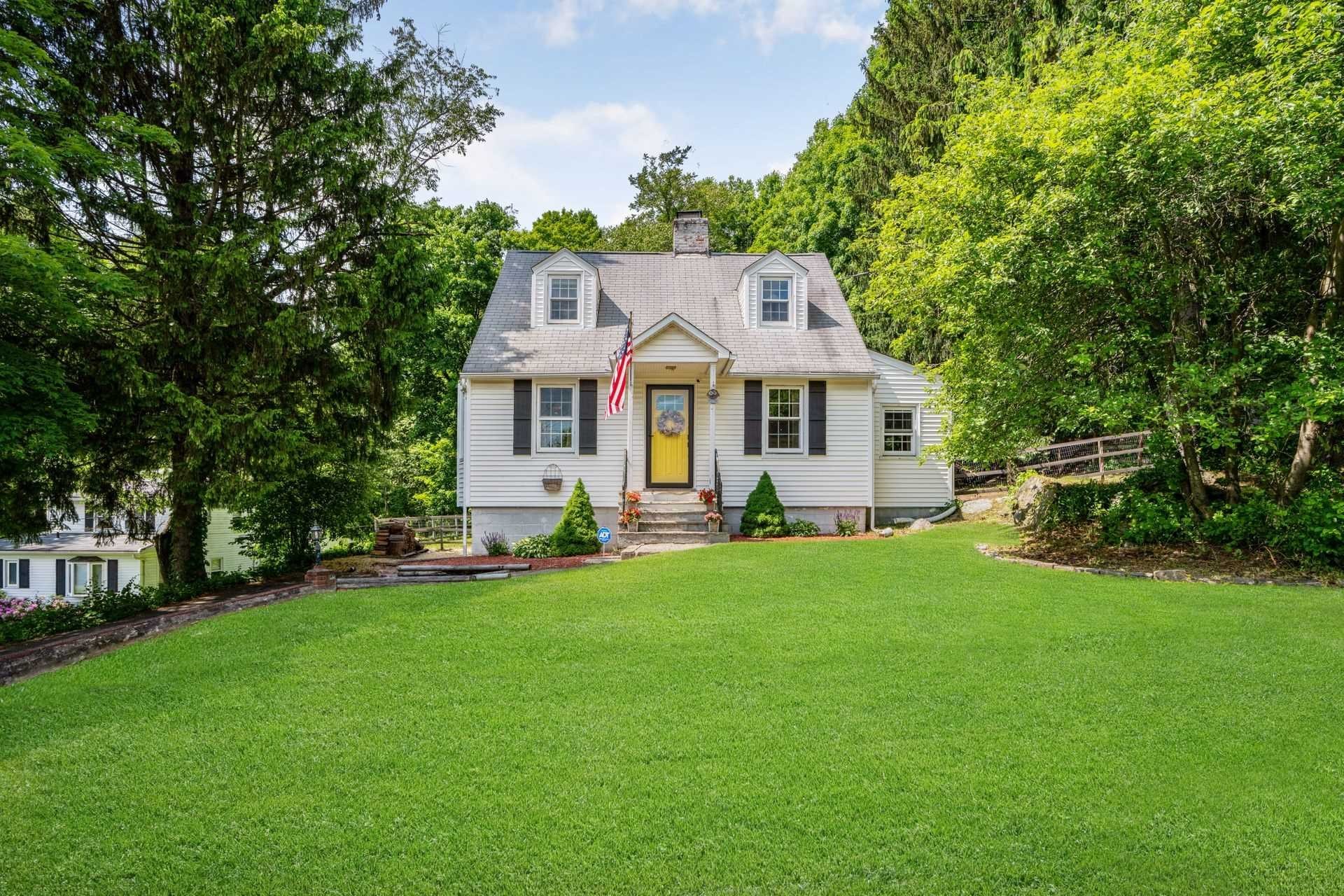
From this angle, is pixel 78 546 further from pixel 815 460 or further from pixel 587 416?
pixel 815 460

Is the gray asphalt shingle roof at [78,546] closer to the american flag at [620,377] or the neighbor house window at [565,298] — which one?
the neighbor house window at [565,298]

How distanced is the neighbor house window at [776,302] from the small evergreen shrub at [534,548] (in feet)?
22.7

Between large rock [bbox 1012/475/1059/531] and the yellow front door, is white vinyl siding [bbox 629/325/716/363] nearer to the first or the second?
the yellow front door

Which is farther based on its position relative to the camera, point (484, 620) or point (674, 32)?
point (674, 32)

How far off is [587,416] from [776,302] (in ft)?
16.6

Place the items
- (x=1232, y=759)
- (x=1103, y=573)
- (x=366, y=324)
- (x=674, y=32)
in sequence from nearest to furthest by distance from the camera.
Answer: (x=1232, y=759), (x=1103, y=573), (x=366, y=324), (x=674, y=32)

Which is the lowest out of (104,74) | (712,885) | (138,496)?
(712,885)

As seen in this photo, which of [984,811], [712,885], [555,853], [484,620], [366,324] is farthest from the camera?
[366,324]

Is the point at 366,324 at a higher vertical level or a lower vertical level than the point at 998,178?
lower

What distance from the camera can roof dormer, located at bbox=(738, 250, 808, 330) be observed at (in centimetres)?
1545

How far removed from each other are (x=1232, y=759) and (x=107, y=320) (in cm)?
1304

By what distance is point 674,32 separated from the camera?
1389cm

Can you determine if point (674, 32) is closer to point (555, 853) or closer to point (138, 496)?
point (138, 496)

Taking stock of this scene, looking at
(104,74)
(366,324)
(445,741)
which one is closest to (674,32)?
(366,324)
